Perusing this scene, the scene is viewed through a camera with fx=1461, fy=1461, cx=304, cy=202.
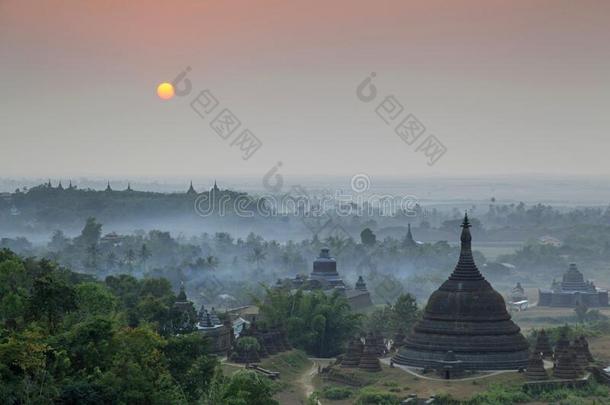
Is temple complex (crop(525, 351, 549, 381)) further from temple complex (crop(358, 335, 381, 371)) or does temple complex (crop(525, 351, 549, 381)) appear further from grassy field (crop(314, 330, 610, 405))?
temple complex (crop(358, 335, 381, 371))

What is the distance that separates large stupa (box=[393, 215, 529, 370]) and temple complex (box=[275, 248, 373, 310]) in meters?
38.5

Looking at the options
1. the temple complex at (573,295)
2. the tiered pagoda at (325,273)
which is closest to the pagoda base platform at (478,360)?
the tiered pagoda at (325,273)

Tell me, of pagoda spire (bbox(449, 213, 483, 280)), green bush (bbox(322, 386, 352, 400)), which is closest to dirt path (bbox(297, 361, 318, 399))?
green bush (bbox(322, 386, 352, 400))

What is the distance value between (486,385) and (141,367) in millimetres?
23690

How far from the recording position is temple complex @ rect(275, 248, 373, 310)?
125500 millimetres

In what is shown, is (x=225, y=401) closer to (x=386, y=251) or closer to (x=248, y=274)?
(x=248, y=274)

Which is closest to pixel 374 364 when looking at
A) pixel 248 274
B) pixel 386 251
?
pixel 248 274

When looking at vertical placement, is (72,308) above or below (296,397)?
above

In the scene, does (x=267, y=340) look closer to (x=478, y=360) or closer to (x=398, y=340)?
(x=398, y=340)

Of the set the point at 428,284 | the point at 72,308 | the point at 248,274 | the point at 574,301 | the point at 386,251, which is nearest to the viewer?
the point at 72,308

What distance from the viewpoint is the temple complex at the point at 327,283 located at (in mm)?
125500

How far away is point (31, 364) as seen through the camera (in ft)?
174

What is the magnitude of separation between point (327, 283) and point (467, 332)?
46.1 m

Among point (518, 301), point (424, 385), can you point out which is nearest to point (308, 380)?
point (424, 385)
